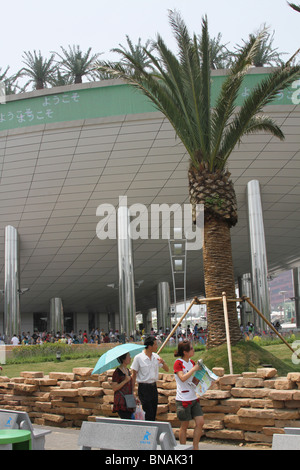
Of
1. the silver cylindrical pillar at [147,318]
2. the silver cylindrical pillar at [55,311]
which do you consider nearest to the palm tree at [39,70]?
the silver cylindrical pillar at [55,311]

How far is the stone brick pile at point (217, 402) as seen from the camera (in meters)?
7.45

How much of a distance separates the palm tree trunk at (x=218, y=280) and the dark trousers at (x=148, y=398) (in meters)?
4.26

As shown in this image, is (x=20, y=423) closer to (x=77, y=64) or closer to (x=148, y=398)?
(x=148, y=398)

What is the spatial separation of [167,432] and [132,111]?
21.0 meters

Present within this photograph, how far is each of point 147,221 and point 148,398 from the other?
77.8 ft

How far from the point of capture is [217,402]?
8148mm

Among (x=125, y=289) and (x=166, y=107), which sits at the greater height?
(x=166, y=107)

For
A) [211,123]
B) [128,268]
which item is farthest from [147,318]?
[211,123]

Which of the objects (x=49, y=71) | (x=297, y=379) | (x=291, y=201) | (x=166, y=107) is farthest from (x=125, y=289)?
(x=297, y=379)

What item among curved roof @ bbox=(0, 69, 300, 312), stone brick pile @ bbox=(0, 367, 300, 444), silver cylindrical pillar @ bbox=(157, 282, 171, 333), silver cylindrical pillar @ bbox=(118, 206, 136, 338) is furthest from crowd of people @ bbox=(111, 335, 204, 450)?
silver cylindrical pillar @ bbox=(157, 282, 171, 333)

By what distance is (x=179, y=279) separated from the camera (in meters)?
44.7

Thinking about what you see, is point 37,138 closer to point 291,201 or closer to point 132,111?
point 132,111

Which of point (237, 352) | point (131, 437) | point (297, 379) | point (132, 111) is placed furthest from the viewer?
point (132, 111)
